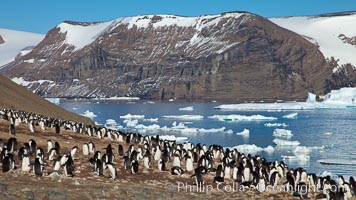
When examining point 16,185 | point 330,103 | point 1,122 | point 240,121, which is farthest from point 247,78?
point 16,185

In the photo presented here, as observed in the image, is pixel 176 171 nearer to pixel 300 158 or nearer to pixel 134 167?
pixel 134 167

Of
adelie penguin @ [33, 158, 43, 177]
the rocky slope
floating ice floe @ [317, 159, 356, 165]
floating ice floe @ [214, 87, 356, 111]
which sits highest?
floating ice floe @ [214, 87, 356, 111]

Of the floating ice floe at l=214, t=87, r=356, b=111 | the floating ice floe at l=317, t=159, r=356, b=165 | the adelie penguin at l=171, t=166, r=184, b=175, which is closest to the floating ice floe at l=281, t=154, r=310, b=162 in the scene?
the floating ice floe at l=317, t=159, r=356, b=165

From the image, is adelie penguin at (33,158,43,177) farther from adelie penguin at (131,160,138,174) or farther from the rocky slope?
the rocky slope

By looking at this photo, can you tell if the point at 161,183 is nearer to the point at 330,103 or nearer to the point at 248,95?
the point at 330,103

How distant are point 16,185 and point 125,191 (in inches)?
93.2

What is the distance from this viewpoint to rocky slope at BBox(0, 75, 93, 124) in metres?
41.6

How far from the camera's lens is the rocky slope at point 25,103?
41.6 metres

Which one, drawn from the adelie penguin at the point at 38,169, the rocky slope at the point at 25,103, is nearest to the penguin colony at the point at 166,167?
the adelie penguin at the point at 38,169

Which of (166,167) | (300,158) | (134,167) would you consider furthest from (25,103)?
(134,167)

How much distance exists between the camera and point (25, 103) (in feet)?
143

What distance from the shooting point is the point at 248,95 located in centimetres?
18312

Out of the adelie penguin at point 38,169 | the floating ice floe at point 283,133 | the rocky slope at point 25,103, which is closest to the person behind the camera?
the adelie penguin at point 38,169

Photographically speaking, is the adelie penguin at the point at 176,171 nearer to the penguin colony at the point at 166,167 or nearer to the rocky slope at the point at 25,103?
the penguin colony at the point at 166,167
